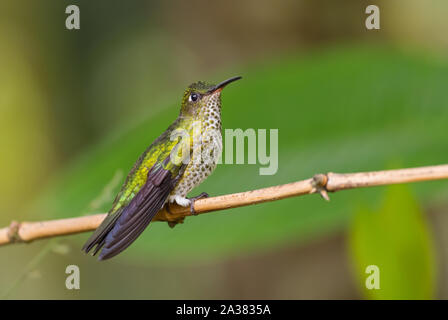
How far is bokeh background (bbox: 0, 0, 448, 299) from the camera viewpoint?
1.31 meters

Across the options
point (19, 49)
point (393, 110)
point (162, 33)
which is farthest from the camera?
point (162, 33)

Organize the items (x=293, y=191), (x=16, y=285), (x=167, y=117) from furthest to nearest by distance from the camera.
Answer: (x=167, y=117), (x=16, y=285), (x=293, y=191)

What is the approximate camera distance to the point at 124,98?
16.9ft

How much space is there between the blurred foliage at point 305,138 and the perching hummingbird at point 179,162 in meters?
0.28

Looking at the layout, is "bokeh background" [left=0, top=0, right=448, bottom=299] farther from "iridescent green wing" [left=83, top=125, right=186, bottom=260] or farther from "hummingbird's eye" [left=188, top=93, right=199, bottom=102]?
"hummingbird's eye" [left=188, top=93, right=199, bottom=102]

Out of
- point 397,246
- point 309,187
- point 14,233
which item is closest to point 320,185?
point 309,187

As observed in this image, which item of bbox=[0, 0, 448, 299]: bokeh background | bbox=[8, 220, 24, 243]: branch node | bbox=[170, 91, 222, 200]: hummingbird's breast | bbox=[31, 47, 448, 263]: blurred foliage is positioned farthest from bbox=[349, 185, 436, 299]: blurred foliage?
bbox=[8, 220, 24, 243]: branch node

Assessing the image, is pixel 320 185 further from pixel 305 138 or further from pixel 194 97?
pixel 305 138

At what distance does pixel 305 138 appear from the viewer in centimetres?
145

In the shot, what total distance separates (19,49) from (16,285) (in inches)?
188

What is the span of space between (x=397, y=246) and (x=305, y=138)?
1.98 ft

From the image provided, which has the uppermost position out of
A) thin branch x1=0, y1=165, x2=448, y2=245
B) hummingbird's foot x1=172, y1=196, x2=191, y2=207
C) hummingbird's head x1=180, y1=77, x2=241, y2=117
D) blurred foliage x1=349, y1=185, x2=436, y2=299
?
hummingbird's head x1=180, y1=77, x2=241, y2=117
